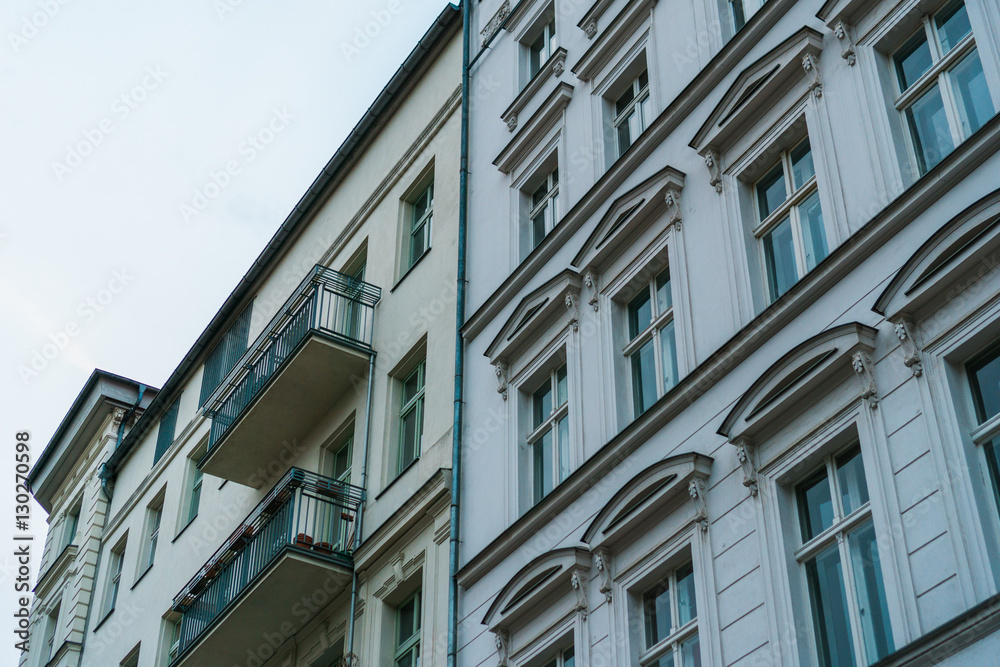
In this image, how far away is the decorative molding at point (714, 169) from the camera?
14008 mm

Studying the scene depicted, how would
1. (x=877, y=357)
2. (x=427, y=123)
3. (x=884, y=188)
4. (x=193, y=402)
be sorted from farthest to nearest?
(x=193, y=402)
(x=427, y=123)
(x=884, y=188)
(x=877, y=357)

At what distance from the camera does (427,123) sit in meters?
22.7

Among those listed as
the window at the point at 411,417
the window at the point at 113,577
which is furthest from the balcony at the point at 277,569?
the window at the point at 113,577

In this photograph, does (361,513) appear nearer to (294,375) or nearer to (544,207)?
(294,375)

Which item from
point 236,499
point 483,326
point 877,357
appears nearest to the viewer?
point 877,357

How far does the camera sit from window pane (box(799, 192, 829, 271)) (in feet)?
40.8

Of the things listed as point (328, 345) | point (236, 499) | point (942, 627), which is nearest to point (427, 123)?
point (328, 345)

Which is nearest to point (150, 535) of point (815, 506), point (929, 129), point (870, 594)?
point (815, 506)

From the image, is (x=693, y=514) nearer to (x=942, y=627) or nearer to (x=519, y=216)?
(x=942, y=627)

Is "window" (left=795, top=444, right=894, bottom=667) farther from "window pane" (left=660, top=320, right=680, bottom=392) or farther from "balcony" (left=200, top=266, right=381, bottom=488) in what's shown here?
"balcony" (left=200, top=266, right=381, bottom=488)

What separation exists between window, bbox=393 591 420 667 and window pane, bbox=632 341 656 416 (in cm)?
470

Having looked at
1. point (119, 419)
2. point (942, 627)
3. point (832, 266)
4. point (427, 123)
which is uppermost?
point (119, 419)

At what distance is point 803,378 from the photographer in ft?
37.1

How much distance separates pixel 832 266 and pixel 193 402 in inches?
818
